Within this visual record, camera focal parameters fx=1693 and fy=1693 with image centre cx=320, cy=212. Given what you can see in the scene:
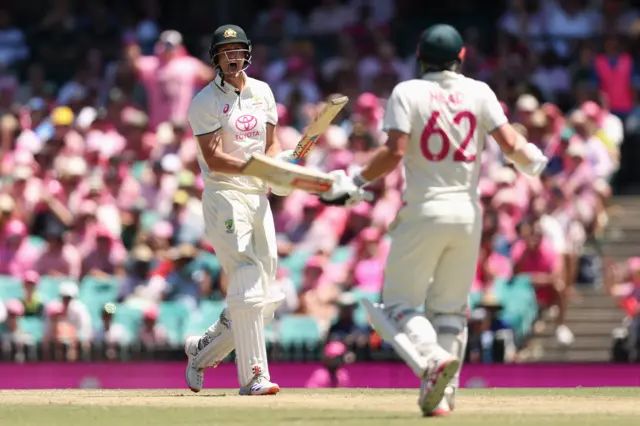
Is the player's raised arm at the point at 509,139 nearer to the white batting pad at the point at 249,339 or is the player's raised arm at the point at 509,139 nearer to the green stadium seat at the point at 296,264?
the white batting pad at the point at 249,339

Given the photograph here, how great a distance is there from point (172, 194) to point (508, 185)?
3.60m

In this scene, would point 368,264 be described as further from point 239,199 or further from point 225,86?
point 225,86

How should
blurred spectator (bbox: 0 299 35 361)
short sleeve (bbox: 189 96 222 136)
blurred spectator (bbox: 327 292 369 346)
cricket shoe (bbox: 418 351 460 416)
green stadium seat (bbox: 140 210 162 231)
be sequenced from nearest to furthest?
cricket shoe (bbox: 418 351 460 416) → short sleeve (bbox: 189 96 222 136) → blurred spectator (bbox: 327 292 369 346) → blurred spectator (bbox: 0 299 35 361) → green stadium seat (bbox: 140 210 162 231)

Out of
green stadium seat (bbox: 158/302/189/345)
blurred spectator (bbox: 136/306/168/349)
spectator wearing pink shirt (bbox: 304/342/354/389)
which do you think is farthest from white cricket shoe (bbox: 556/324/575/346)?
blurred spectator (bbox: 136/306/168/349)

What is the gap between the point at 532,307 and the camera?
16.3 m

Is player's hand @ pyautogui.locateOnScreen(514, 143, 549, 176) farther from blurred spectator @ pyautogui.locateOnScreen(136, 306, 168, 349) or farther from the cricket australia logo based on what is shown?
blurred spectator @ pyautogui.locateOnScreen(136, 306, 168, 349)

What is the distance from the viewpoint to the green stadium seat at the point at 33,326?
16.3 metres

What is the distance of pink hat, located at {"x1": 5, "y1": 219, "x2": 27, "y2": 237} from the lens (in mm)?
17641

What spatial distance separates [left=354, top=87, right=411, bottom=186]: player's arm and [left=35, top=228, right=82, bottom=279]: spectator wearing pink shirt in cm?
858

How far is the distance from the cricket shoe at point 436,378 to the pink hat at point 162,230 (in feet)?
28.6

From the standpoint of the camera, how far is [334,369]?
1489 cm

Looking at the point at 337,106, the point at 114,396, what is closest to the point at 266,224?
the point at 337,106

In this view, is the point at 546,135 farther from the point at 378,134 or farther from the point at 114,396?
the point at 114,396

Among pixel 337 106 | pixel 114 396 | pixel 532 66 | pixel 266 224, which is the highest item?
pixel 532 66
